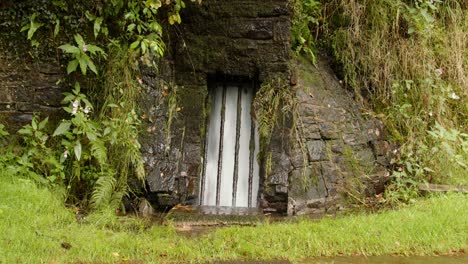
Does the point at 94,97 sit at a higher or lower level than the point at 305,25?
lower

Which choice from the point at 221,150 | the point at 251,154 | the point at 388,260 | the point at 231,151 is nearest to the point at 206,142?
the point at 221,150

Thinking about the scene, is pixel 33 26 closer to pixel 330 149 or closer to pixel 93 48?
pixel 93 48

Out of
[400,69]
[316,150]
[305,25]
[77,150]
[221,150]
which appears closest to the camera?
[77,150]

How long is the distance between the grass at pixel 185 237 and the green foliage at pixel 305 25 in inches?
108

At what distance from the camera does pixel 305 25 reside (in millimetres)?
7031

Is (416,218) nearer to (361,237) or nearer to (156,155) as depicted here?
(361,237)

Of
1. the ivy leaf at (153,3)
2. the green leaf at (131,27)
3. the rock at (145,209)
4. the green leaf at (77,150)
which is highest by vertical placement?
the ivy leaf at (153,3)

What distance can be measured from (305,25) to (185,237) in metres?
3.76

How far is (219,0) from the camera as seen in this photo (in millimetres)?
6242

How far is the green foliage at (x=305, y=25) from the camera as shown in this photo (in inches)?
273

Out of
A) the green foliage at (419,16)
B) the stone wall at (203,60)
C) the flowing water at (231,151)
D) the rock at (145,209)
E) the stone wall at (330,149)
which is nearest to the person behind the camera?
the rock at (145,209)

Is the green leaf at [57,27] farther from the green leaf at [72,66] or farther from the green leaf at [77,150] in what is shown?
the green leaf at [77,150]

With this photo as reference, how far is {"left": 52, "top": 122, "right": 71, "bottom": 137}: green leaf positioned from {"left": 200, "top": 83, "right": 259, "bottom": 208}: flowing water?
184 centimetres

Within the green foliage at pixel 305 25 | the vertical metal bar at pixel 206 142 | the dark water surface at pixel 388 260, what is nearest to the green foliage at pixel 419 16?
the green foliage at pixel 305 25
